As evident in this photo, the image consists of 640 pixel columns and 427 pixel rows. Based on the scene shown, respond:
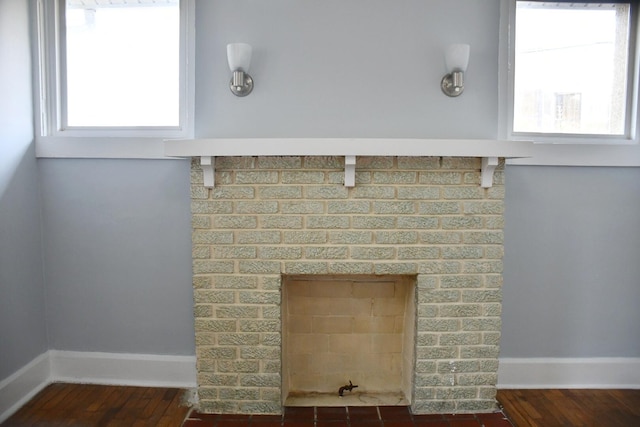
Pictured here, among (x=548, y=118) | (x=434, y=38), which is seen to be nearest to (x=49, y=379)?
(x=434, y=38)

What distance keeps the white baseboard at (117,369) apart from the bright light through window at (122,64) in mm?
1290

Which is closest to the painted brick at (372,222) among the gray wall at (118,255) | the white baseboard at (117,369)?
the gray wall at (118,255)

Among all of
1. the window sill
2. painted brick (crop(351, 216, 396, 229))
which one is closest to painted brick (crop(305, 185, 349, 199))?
painted brick (crop(351, 216, 396, 229))

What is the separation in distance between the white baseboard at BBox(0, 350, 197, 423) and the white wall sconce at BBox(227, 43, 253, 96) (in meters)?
1.47

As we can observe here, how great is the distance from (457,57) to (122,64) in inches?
70.4

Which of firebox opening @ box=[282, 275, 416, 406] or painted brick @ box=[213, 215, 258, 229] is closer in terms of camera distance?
painted brick @ box=[213, 215, 258, 229]

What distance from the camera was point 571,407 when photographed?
7.00 feet

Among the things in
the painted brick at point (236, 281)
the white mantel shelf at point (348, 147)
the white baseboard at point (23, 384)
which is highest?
the white mantel shelf at point (348, 147)

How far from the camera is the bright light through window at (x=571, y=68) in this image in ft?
7.50

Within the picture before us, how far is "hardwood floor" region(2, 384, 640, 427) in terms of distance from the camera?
1.99 metres

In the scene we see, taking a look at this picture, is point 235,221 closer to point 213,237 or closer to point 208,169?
point 213,237

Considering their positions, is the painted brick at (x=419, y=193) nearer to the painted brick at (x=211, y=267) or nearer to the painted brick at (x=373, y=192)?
the painted brick at (x=373, y=192)

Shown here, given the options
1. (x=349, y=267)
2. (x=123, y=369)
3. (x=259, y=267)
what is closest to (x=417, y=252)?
(x=349, y=267)

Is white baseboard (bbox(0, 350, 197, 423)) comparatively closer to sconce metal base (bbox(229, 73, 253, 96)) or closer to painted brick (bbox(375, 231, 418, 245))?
painted brick (bbox(375, 231, 418, 245))
